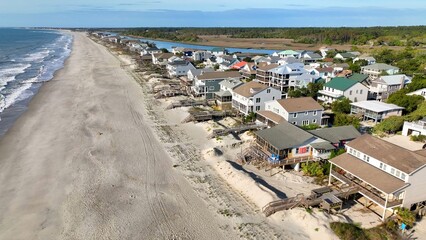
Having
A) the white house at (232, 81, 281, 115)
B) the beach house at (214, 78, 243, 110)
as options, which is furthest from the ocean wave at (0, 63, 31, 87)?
the white house at (232, 81, 281, 115)

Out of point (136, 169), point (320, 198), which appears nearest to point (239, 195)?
point (320, 198)

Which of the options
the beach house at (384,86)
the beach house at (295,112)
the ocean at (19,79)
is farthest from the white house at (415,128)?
the ocean at (19,79)

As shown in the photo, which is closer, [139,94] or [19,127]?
[19,127]

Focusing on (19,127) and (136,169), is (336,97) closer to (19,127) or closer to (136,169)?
(136,169)

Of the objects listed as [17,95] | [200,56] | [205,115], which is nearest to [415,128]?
[205,115]

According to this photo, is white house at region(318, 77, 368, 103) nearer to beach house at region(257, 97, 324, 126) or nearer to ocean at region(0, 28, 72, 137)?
beach house at region(257, 97, 324, 126)

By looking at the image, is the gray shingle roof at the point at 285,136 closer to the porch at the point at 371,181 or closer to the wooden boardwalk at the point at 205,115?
the porch at the point at 371,181

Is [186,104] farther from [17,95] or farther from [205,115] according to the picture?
[17,95]
